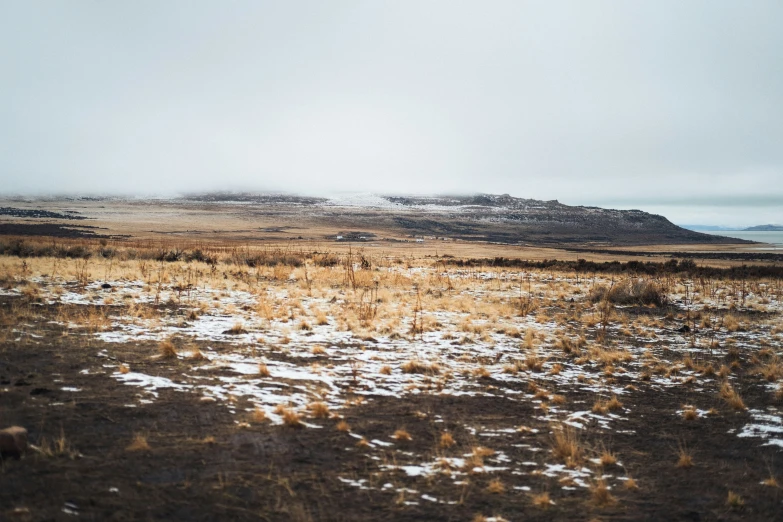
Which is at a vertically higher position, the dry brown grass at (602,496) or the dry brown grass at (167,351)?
the dry brown grass at (167,351)

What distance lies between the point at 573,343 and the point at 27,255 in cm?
2642

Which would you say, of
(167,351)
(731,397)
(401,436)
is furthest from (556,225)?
(401,436)

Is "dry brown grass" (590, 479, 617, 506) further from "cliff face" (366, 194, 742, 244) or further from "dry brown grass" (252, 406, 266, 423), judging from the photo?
"cliff face" (366, 194, 742, 244)

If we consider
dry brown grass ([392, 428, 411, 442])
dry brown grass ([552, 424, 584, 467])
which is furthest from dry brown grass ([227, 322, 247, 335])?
dry brown grass ([552, 424, 584, 467])

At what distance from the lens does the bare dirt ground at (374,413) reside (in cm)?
527

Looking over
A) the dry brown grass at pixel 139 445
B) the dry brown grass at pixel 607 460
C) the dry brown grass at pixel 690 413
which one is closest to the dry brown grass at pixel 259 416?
the dry brown grass at pixel 139 445

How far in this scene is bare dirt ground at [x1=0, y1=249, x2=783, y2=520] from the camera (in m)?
5.27

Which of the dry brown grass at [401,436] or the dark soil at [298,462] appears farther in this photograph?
the dry brown grass at [401,436]

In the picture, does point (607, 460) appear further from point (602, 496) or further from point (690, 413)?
point (690, 413)

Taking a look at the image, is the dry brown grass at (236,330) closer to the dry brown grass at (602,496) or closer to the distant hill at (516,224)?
the dry brown grass at (602,496)

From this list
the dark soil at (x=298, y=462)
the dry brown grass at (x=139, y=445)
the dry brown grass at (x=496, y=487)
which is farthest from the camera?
the dry brown grass at (x=139, y=445)

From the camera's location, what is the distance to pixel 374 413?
25.5 feet

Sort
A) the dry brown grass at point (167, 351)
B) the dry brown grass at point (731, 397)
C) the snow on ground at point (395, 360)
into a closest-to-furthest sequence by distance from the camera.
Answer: the snow on ground at point (395, 360) < the dry brown grass at point (731, 397) < the dry brown grass at point (167, 351)

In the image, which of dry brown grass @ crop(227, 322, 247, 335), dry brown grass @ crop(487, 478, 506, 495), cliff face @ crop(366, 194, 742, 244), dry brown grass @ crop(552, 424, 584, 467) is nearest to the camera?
dry brown grass @ crop(487, 478, 506, 495)
